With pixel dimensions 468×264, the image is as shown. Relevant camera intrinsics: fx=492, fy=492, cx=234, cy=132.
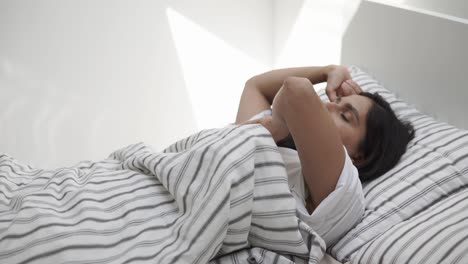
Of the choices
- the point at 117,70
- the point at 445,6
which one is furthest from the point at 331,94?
the point at 117,70

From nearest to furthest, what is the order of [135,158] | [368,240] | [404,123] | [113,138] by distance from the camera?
[368,240] < [135,158] < [404,123] < [113,138]

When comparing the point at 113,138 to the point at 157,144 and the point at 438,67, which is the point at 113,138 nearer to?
the point at 157,144

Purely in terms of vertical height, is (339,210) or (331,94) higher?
(331,94)

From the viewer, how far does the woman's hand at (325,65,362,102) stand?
4.60 feet

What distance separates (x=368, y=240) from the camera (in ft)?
3.61

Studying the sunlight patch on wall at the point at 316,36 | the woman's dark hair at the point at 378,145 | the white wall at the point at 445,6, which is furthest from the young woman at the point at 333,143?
the sunlight patch on wall at the point at 316,36

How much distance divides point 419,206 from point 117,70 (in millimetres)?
1445

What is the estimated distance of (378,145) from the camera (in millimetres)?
1275

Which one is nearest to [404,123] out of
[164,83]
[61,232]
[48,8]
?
[61,232]

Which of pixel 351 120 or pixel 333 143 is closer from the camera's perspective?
pixel 333 143

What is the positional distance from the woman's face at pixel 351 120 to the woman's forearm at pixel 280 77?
0.25 m

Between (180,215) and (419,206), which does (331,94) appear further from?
(180,215)

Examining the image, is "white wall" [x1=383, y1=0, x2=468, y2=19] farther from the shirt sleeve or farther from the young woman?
the shirt sleeve

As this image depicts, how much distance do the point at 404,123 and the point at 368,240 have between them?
0.45 m
